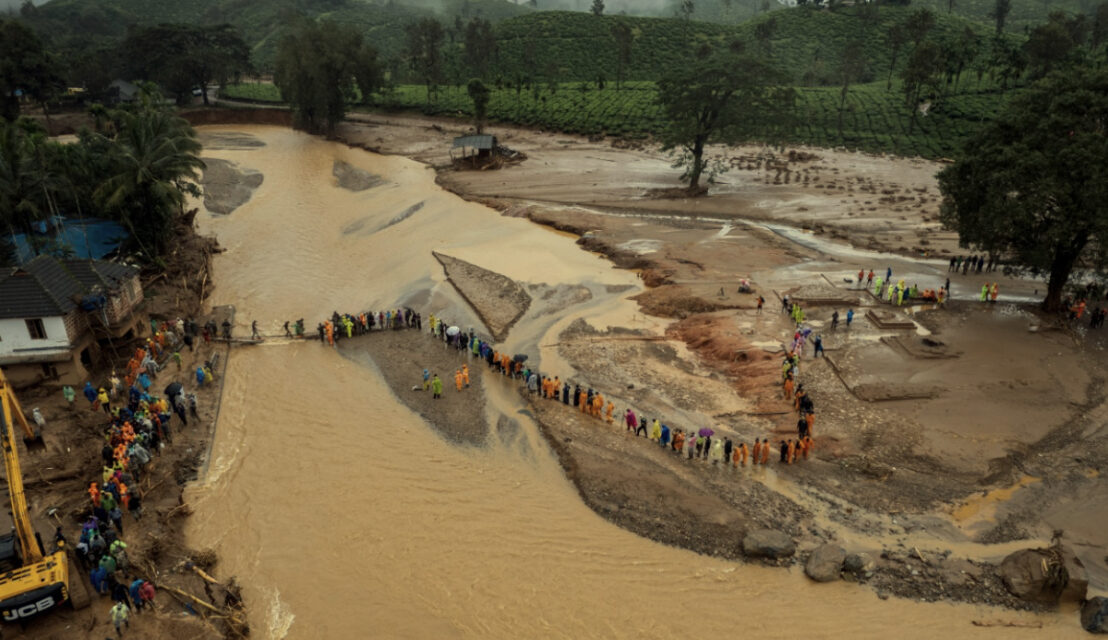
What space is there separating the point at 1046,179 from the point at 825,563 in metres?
20.4

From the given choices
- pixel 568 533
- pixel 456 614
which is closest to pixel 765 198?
pixel 568 533

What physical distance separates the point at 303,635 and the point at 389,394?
38.2ft

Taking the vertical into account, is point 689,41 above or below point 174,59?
above

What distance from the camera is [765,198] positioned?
176ft

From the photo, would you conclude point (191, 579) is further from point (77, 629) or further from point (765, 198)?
point (765, 198)

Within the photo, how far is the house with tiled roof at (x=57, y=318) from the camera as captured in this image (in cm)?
2434

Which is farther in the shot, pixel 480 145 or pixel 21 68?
pixel 21 68

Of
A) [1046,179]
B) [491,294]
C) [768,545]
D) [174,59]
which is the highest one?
[174,59]

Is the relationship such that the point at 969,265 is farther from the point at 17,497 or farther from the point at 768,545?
the point at 17,497

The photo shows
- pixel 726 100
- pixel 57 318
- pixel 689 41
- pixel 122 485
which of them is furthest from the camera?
pixel 689 41

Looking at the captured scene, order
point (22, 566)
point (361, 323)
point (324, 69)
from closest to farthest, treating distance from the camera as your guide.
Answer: point (22, 566)
point (361, 323)
point (324, 69)

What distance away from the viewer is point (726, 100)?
50906mm

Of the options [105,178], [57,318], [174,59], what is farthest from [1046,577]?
[174,59]

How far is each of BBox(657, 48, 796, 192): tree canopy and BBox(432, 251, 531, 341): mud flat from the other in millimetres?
22560
